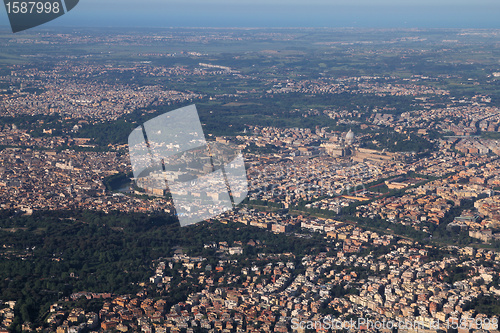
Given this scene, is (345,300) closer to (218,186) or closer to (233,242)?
(233,242)

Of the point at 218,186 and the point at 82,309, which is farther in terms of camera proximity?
the point at 218,186

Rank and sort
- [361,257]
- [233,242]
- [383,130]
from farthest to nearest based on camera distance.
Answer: [383,130] → [233,242] → [361,257]

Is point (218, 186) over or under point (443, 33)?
over

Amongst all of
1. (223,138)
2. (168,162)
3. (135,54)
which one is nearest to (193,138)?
(223,138)

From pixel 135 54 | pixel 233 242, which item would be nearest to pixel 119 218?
pixel 233 242

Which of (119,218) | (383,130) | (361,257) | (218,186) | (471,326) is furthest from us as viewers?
(383,130)

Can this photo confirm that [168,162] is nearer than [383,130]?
Yes

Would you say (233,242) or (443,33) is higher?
(233,242)

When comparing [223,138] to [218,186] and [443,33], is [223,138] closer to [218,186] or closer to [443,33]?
[218,186]

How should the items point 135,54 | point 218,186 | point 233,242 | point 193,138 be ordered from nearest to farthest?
point 233,242
point 218,186
point 193,138
point 135,54
